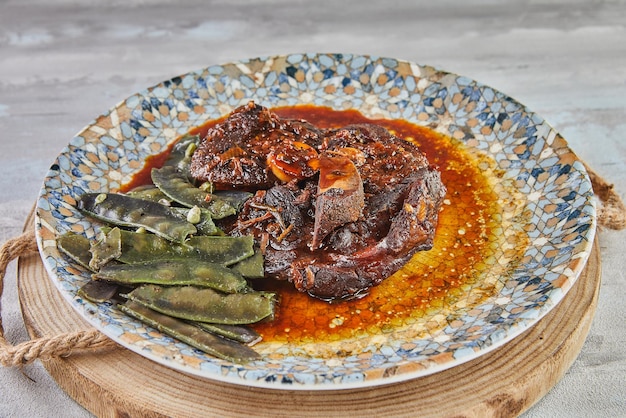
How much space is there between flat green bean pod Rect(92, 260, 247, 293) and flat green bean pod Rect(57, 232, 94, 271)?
0.31 metres

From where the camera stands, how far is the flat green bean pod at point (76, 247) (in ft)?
18.0

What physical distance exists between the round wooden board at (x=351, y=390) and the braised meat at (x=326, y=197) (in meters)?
0.99

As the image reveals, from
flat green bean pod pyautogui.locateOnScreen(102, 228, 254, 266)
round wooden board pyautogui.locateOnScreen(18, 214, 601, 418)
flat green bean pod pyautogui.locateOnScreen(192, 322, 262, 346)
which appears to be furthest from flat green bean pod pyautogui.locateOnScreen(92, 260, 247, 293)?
round wooden board pyautogui.locateOnScreen(18, 214, 601, 418)

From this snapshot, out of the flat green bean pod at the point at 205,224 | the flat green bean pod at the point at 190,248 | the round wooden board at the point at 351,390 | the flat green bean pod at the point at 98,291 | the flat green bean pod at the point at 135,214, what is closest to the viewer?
the round wooden board at the point at 351,390

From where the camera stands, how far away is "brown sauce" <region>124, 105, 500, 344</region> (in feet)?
17.2

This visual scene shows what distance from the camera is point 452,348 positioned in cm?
464

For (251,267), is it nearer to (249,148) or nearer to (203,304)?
(203,304)

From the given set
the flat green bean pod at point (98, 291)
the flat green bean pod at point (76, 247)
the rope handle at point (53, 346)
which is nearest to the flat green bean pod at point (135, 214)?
the flat green bean pod at point (76, 247)

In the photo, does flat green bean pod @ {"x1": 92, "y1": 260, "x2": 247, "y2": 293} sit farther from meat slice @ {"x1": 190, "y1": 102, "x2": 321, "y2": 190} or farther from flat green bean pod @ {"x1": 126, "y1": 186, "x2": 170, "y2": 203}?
meat slice @ {"x1": 190, "y1": 102, "x2": 321, "y2": 190}

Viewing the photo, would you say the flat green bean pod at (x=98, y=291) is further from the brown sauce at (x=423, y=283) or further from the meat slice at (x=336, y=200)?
the meat slice at (x=336, y=200)

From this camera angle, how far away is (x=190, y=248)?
18.0 ft

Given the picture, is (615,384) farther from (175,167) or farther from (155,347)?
(175,167)

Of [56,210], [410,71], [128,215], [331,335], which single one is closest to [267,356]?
[331,335]

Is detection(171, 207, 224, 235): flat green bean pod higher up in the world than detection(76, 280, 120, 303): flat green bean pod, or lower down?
higher up
